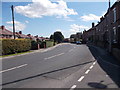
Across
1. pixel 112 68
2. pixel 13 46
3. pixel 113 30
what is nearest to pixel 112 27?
pixel 113 30

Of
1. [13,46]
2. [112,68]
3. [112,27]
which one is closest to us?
[112,68]

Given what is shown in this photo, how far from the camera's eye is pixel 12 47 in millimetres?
21406

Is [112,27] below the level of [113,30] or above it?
above

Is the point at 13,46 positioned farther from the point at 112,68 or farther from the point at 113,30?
the point at 113,30

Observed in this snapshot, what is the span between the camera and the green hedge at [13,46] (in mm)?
19712

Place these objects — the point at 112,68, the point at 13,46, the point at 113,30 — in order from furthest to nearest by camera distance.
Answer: the point at 113,30
the point at 13,46
the point at 112,68

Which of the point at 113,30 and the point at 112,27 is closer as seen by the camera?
the point at 113,30

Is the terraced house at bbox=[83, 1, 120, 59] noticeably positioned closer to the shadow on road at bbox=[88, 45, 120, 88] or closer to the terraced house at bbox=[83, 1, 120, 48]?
the terraced house at bbox=[83, 1, 120, 48]

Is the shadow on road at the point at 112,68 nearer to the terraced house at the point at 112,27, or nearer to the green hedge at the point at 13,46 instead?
the terraced house at the point at 112,27

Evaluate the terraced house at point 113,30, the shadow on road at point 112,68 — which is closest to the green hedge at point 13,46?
the shadow on road at point 112,68

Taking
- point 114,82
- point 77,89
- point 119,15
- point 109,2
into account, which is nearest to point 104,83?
point 114,82

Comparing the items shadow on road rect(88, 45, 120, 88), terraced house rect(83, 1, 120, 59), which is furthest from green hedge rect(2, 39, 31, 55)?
terraced house rect(83, 1, 120, 59)

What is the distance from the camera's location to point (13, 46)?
854 inches

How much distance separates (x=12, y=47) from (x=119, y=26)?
55.9 ft
